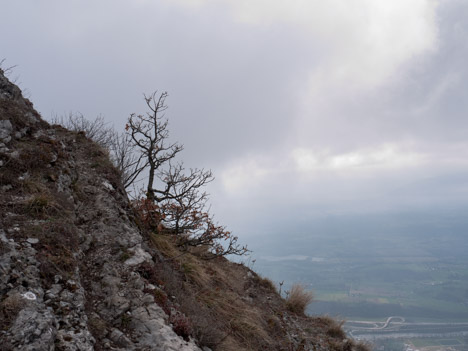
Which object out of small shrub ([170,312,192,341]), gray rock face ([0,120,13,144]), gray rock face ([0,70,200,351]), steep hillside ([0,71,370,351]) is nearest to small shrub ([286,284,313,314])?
steep hillside ([0,71,370,351])

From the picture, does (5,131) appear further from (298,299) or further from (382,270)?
(382,270)

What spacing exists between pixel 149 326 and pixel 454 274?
114 meters

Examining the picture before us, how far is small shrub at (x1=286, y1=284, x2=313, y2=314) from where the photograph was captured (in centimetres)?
1105

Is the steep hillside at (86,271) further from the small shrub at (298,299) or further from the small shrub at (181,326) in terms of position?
the small shrub at (298,299)

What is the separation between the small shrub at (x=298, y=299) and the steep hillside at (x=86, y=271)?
193 centimetres

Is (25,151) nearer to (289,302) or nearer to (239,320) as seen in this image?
(239,320)

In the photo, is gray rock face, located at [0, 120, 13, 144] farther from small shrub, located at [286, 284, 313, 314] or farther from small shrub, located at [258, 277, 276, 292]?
small shrub, located at [286, 284, 313, 314]

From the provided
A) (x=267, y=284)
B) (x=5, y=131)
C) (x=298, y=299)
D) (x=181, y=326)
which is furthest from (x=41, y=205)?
(x=298, y=299)

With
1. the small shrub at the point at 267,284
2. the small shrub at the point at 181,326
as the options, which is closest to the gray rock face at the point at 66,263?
the small shrub at the point at 181,326

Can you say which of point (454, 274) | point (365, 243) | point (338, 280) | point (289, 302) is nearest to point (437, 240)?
point (365, 243)

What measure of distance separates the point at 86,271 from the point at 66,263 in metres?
0.51

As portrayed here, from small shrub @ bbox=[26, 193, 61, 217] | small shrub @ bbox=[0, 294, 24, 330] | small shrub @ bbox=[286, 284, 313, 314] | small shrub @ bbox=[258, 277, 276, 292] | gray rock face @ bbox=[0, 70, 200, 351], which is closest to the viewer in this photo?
small shrub @ bbox=[0, 294, 24, 330]

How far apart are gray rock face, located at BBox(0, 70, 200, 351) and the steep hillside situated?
0.01m

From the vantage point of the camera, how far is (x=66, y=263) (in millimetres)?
4344
